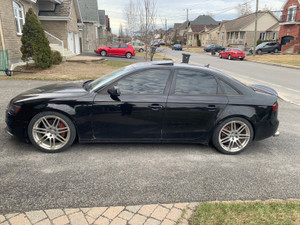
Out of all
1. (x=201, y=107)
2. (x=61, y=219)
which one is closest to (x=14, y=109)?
(x=61, y=219)

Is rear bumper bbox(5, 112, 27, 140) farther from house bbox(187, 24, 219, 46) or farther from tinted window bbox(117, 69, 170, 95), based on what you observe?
house bbox(187, 24, 219, 46)

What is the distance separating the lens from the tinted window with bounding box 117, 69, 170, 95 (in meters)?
3.98

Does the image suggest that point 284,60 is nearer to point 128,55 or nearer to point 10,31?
point 128,55

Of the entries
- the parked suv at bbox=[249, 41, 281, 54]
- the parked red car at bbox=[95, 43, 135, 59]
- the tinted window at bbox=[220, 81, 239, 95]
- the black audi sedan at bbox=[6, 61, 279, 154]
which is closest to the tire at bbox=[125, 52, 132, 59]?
the parked red car at bbox=[95, 43, 135, 59]

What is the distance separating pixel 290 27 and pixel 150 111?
41.3 m

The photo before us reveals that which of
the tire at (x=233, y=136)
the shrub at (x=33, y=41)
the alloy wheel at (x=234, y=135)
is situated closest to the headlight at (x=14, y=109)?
the tire at (x=233, y=136)

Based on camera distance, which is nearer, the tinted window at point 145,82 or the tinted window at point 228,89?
the tinted window at point 145,82

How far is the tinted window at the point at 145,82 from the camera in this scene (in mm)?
3980

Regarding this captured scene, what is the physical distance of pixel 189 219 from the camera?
253 cm

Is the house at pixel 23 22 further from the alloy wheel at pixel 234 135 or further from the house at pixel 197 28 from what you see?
the house at pixel 197 28

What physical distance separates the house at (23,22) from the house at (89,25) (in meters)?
7.11

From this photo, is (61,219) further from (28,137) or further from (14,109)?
(14,109)

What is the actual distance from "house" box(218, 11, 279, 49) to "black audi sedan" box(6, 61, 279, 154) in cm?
4894

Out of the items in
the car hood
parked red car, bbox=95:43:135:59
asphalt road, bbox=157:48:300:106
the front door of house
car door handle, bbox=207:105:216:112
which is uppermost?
the front door of house
